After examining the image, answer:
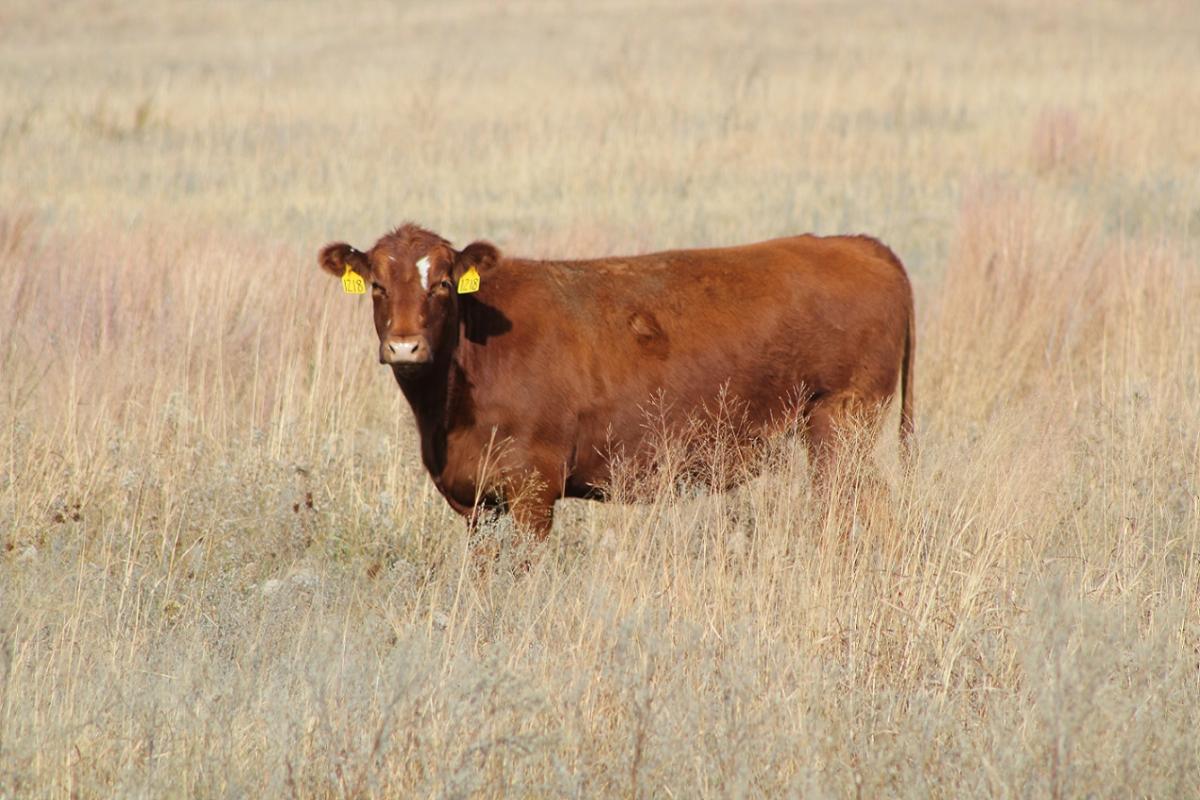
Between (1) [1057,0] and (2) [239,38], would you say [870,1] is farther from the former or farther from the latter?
(2) [239,38]

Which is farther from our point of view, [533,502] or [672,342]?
[672,342]

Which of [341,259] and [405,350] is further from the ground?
[341,259]

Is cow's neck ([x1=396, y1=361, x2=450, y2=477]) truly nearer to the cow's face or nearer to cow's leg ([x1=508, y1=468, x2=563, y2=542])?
the cow's face

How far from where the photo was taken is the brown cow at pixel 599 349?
5.57 metres

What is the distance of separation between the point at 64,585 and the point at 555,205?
29.9ft

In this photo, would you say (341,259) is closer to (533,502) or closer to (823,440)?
(533,502)

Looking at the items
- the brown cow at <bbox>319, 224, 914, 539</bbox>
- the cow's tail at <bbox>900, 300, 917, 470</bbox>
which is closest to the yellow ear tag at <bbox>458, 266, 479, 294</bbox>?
the brown cow at <bbox>319, 224, 914, 539</bbox>

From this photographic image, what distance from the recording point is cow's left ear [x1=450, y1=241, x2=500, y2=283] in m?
5.57

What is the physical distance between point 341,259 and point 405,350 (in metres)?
0.82

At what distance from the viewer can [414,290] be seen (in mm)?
5379

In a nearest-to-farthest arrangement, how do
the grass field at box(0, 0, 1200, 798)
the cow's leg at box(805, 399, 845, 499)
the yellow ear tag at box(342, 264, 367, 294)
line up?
the grass field at box(0, 0, 1200, 798) < the yellow ear tag at box(342, 264, 367, 294) < the cow's leg at box(805, 399, 845, 499)

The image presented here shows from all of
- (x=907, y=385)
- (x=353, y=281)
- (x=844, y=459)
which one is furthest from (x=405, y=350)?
(x=907, y=385)

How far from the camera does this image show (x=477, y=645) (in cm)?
463

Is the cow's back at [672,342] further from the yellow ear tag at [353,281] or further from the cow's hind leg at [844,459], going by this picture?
the yellow ear tag at [353,281]
